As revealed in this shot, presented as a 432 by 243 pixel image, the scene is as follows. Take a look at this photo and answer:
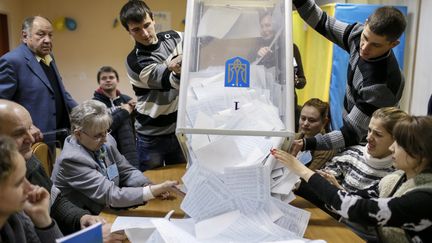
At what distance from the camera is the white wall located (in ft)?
8.87

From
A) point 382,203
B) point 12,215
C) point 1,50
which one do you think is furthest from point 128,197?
point 1,50

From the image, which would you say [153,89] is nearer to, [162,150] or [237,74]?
[162,150]

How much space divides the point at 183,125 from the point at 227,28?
0.54 m

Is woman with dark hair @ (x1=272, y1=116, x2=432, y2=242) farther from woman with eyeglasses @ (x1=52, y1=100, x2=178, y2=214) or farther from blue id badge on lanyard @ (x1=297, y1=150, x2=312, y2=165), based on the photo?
woman with eyeglasses @ (x1=52, y1=100, x2=178, y2=214)

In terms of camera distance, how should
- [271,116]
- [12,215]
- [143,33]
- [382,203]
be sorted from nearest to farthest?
[12,215], [382,203], [271,116], [143,33]

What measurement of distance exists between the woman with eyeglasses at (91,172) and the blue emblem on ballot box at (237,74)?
0.47 meters

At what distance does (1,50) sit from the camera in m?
4.82

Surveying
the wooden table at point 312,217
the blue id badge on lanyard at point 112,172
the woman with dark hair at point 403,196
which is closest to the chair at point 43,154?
the blue id badge on lanyard at point 112,172

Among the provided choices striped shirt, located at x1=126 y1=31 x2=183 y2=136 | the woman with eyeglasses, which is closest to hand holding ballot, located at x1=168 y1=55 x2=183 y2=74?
striped shirt, located at x1=126 y1=31 x2=183 y2=136

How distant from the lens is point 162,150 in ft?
7.62

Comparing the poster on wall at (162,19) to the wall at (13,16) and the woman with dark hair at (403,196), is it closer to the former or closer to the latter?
the wall at (13,16)

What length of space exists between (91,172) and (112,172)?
190mm

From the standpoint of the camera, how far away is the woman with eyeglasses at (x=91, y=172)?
1.53 meters

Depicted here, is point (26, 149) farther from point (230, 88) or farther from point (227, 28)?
point (227, 28)
